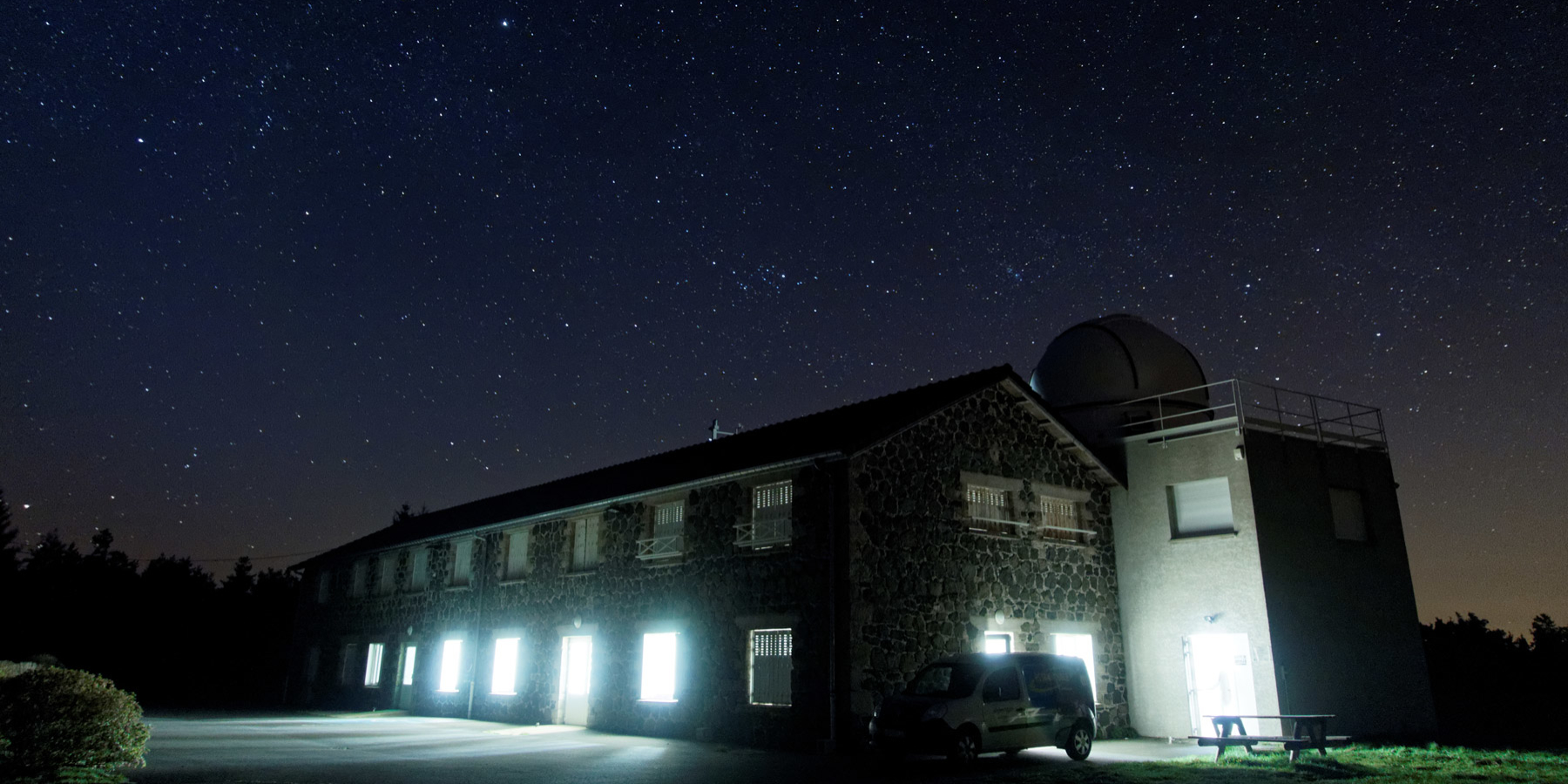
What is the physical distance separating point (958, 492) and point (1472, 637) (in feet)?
93.4

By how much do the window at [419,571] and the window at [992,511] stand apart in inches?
641

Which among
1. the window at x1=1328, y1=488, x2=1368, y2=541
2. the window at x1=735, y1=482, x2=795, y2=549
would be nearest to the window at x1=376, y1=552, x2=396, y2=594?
the window at x1=735, y1=482, x2=795, y2=549

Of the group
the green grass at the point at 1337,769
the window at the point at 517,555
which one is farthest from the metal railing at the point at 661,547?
the green grass at the point at 1337,769

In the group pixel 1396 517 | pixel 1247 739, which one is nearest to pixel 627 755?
pixel 1247 739

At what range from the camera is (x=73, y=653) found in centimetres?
3934

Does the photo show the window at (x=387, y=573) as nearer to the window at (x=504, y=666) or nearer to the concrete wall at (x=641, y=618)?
the concrete wall at (x=641, y=618)

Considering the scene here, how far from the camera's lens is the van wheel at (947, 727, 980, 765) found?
13.4 meters

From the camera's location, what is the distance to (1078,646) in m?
19.1

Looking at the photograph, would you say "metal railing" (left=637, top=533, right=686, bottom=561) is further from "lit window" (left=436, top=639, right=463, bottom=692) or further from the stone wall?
"lit window" (left=436, top=639, right=463, bottom=692)

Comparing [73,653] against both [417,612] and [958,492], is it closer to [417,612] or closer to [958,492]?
[417,612]

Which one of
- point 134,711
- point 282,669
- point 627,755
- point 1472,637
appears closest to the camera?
point 134,711

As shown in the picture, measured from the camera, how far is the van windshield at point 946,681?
46.3 ft

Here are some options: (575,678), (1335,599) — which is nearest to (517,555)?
(575,678)

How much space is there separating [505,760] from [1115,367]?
1589cm
